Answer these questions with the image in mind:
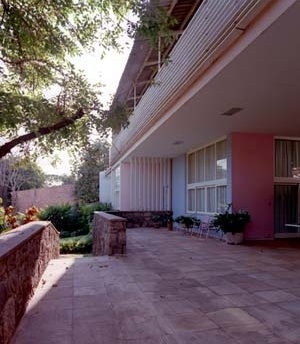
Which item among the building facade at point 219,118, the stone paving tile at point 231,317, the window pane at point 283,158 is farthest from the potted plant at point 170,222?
the stone paving tile at point 231,317

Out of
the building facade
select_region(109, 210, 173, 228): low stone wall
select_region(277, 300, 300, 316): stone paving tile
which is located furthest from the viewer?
select_region(109, 210, 173, 228): low stone wall

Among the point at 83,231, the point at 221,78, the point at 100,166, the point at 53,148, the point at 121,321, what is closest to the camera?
the point at 121,321

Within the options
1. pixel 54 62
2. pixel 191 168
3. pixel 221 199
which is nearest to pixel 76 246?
pixel 191 168

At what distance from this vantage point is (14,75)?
234 inches

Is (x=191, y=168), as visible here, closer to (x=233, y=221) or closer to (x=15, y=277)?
(x=233, y=221)

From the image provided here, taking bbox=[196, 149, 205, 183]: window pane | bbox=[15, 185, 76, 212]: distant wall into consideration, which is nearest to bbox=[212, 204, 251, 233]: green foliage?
bbox=[196, 149, 205, 183]: window pane

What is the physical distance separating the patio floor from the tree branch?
6.98ft

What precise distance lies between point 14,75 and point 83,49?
4.40ft

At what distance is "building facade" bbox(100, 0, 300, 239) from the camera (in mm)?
5004

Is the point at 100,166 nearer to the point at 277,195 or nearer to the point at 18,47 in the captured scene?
the point at 277,195

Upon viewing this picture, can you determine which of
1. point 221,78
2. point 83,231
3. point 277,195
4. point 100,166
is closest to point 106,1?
point 221,78

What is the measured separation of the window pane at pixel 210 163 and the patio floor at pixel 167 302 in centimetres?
477

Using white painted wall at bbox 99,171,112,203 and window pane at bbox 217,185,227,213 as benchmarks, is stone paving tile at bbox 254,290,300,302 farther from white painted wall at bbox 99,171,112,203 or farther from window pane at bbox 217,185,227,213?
white painted wall at bbox 99,171,112,203

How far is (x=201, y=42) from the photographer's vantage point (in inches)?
242
